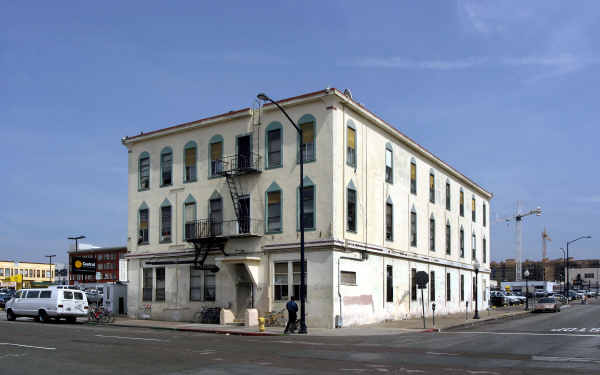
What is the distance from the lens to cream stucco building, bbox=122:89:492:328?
29656 mm

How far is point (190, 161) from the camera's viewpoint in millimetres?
35250

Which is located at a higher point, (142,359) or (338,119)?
(338,119)

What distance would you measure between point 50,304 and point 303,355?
21.1m

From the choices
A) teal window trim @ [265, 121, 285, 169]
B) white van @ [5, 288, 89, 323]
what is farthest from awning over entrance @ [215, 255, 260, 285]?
white van @ [5, 288, 89, 323]

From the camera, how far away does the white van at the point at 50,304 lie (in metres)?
32.9

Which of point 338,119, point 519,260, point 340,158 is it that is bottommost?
point 519,260

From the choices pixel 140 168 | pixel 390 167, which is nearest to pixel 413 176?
pixel 390 167

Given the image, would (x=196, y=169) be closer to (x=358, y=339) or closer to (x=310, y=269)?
(x=310, y=269)

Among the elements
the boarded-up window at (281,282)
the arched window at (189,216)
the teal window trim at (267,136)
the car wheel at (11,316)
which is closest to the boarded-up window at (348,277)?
the boarded-up window at (281,282)

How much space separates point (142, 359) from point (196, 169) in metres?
19.9

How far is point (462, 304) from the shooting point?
48156 millimetres

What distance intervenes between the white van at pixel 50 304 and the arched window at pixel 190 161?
29.3 feet

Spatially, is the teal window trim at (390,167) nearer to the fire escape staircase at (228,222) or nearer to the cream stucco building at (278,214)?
the cream stucco building at (278,214)

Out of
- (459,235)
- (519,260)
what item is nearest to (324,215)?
(459,235)
